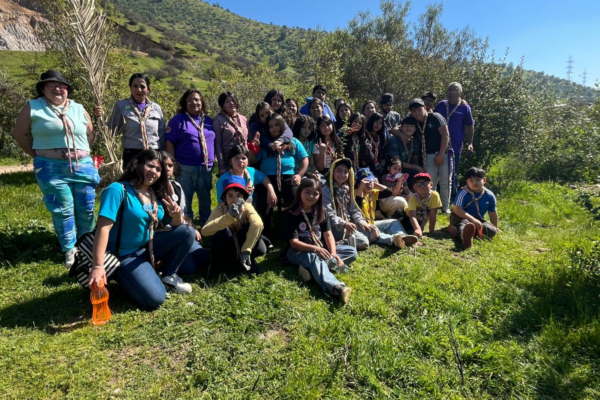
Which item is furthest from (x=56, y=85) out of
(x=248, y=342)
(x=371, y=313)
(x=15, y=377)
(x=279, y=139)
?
(x=371, y=313)

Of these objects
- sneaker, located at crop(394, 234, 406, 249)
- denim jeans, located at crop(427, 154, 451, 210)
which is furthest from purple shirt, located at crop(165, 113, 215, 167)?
denim jeans, located at crop(427, 154, 451, 210)

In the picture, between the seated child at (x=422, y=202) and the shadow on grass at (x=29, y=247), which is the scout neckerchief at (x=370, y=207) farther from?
the shadow on grass at (x=29, y=247)

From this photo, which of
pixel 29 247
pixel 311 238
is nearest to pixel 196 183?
pixel 311 238

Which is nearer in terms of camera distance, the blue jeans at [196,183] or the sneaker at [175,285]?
the sneaker at [175,285]

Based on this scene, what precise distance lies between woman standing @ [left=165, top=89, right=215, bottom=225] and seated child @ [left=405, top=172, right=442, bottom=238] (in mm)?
3376

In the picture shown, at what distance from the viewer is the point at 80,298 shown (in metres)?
3.56

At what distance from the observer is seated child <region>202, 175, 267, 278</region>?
12.9 feet

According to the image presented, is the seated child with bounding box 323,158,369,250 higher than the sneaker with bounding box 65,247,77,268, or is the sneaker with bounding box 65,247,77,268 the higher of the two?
the seated child with bounding box 323,158,369,250

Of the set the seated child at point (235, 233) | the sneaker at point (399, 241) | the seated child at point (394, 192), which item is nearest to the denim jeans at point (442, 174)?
the seated child at point (394, 192)

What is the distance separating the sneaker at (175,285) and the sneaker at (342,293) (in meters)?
1.60

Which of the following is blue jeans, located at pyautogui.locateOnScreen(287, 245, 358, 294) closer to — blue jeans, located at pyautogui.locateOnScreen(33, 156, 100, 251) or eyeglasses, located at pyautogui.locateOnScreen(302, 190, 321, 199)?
eyeglasses, located at pyautogui.locateOnScreen(302, 190, 321, 199)

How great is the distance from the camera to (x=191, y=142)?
4.77 m

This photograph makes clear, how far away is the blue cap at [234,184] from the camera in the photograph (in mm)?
3951

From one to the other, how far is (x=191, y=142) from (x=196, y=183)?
24.3 inches
